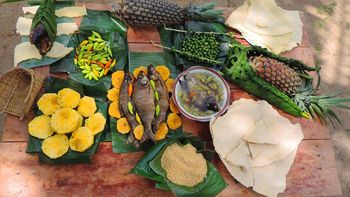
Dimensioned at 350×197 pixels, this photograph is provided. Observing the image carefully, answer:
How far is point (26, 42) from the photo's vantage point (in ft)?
10.7

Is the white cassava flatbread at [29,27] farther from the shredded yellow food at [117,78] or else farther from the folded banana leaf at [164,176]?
the folded banana leaf at [164,176]

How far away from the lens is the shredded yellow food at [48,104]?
9.40 feet

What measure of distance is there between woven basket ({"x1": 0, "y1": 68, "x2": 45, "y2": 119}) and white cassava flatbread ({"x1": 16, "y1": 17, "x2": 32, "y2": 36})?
488 millimetres

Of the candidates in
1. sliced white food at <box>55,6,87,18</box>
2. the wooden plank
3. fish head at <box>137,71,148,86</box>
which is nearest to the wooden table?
the wooden plank

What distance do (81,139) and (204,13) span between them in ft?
5.41

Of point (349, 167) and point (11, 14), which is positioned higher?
point (11, 14)

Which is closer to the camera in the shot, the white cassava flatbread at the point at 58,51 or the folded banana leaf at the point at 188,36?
the white cassava flatbread at the point at 58,51

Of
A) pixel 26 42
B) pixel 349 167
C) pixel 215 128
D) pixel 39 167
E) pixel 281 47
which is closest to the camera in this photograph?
pixel 39 167

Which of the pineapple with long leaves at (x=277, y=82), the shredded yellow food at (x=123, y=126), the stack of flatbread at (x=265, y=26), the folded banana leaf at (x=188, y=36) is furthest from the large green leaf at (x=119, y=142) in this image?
the stack of flatbread at (x=265, y=26)

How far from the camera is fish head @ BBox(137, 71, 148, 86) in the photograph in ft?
10.00

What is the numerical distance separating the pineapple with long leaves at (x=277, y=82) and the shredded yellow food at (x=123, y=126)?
1007mm

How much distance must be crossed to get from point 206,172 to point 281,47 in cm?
152

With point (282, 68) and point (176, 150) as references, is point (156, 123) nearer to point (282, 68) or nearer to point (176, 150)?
point (176, 150)

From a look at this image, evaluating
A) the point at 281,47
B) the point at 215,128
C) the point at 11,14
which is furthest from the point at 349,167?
the point at 11,14
